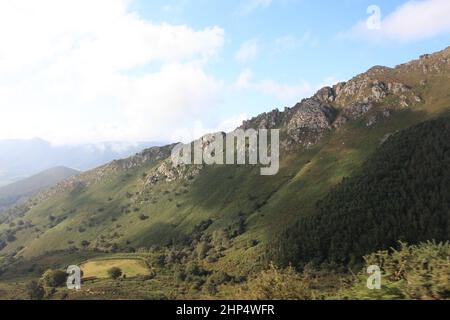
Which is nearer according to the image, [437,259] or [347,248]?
[437,259]

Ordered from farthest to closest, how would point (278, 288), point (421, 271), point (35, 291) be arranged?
point (35, 291)
point (278, 288)
point (421, 271)

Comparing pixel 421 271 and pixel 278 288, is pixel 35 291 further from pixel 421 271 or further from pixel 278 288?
pixel 421 271

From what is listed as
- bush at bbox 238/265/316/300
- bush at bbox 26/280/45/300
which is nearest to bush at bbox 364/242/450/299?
bush at bbox 238/265/316/300

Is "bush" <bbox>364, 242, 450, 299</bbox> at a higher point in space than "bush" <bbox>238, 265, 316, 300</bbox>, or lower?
higher

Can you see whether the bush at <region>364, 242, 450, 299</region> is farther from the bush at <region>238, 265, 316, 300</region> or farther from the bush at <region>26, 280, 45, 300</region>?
the bush at <region>26, 280, 45, 300</region>

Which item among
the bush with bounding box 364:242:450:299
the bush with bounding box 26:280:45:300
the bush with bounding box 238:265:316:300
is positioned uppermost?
the bush with bounding box 364:242:450:299

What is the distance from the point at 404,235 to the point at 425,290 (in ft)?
594

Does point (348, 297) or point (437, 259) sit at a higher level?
point (437, 259)

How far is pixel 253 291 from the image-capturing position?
81.0 feet

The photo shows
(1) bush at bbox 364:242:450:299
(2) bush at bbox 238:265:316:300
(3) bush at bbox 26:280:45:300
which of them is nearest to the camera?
(1) bush at bbox 364:242:450:299

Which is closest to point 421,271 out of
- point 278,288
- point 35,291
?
point 278,288

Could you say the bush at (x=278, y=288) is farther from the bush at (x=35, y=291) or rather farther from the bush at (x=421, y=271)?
the bush at (x=35, y=291)
